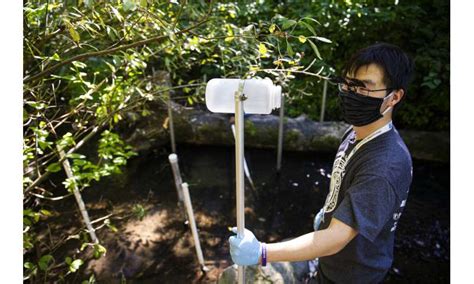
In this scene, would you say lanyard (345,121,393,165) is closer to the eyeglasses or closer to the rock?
the eyeglasses

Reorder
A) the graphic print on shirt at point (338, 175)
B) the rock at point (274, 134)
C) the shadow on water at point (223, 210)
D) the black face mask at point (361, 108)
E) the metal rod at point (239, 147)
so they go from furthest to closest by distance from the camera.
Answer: the rock at point (274, 134)
the shadow on water at point (223, 210)
the graphic print on shirt at point (338, 175)
the black face mask at point (361, 108)
the metal rod at point (239, 147)

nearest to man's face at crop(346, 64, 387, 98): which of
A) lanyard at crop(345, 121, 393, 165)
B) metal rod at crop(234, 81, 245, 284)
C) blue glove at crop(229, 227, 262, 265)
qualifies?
lanyard at crop(345, 121, 393, 165)

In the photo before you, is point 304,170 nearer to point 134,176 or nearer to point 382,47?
point 134,176

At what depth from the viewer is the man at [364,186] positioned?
1.33 metres

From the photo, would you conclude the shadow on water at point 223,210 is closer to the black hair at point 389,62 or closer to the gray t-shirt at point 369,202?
the gray t-shirt at point 369,202

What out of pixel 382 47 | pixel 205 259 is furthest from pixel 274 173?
pixel 382 47

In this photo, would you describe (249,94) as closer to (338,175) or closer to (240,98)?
(240,98)

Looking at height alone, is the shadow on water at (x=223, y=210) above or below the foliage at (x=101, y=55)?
below

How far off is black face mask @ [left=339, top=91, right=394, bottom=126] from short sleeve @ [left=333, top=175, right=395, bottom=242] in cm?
32

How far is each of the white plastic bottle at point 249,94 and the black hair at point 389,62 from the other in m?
0.45

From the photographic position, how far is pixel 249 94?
4.38 feet

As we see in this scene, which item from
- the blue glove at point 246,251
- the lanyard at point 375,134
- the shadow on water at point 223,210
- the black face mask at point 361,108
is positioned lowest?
the shadow on water at point 223,210

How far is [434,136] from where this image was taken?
15.8 ft

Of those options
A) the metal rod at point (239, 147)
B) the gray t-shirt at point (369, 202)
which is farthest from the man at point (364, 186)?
the metal rod at point (239, 147)
